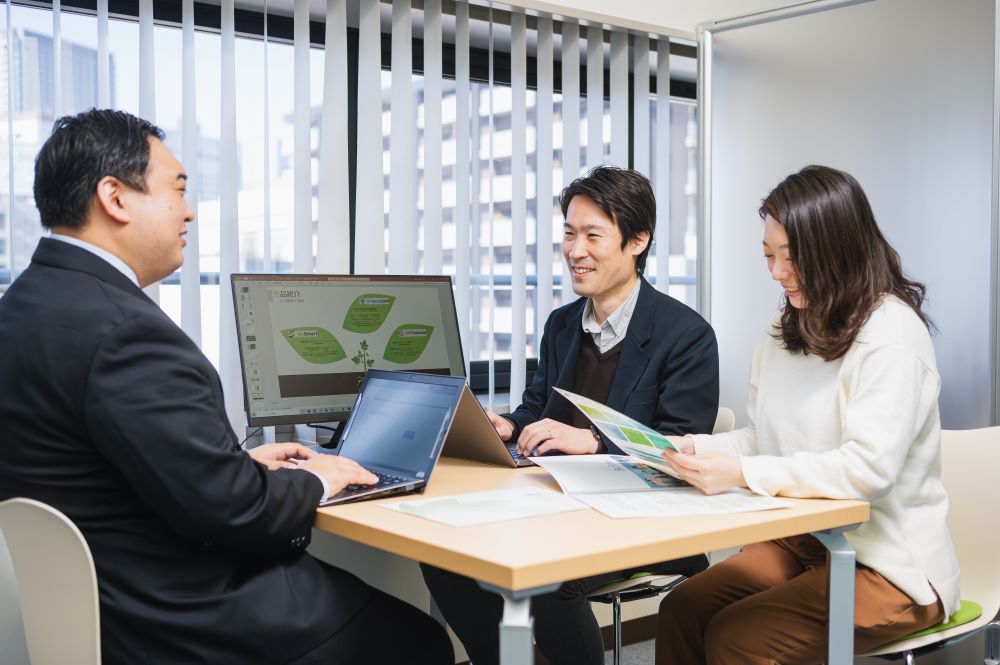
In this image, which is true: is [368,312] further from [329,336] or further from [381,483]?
[381,483]

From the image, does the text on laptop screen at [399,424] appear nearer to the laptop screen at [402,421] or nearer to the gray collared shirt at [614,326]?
the laptop screen at [402,421]

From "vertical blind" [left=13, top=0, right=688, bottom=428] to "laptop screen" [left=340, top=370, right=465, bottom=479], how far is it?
836 millimetres

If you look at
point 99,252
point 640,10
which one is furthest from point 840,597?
point 640,10

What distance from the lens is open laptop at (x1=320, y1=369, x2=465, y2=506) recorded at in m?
1.76

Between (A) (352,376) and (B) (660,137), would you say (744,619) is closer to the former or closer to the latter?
(A) (352,376)

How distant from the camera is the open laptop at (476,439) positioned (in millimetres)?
1996

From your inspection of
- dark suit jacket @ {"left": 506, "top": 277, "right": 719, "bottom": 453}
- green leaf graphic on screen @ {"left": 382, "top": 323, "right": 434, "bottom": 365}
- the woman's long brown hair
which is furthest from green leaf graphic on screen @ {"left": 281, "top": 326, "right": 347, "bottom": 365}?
the woman's long brown hair

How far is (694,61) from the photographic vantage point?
380 cm

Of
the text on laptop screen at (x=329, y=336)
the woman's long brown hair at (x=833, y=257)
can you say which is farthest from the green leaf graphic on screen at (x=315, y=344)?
the woman's long brown hair at (x=833, y=257)

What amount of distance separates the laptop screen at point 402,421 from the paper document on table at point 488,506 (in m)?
0.12

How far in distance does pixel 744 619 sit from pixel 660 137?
2226 millimetres

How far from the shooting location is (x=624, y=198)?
8.06 feet

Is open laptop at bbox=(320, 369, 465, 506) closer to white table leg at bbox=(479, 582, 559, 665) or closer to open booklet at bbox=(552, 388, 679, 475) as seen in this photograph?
open booklet at bbox=(552, 388, 679, 475)

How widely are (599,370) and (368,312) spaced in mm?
650
